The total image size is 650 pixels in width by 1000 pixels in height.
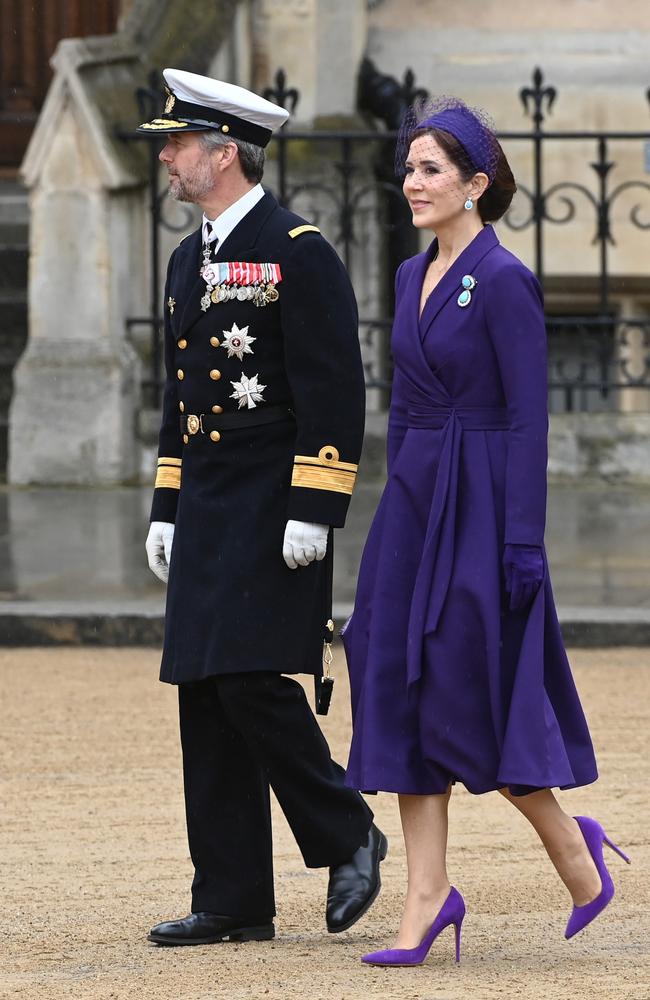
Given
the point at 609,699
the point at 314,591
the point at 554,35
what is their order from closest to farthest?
the point at 314,591 < the point at 609,699 < the point at 554,35

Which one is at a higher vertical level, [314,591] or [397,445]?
[397,445]

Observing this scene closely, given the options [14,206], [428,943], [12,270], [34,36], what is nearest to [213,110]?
[428,943]

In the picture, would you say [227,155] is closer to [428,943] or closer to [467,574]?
[467,574]

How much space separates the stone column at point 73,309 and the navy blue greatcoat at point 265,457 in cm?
667

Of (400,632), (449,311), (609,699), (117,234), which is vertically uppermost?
(117,234)

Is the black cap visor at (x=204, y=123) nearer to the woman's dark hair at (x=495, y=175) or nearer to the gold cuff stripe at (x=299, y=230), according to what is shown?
the gold cuff stripe at (x=299, y=230)

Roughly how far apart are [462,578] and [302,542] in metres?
0.35

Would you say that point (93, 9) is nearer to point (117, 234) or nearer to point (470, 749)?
point (117, 234)

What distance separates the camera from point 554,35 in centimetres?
1338

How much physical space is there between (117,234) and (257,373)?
277 inches

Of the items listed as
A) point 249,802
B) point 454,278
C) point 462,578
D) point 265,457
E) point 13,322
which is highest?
point 13,322

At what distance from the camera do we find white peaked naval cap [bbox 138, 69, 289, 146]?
14.2 ft

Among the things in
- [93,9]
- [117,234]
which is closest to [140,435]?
[117,234]

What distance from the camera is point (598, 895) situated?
13.8 feet
